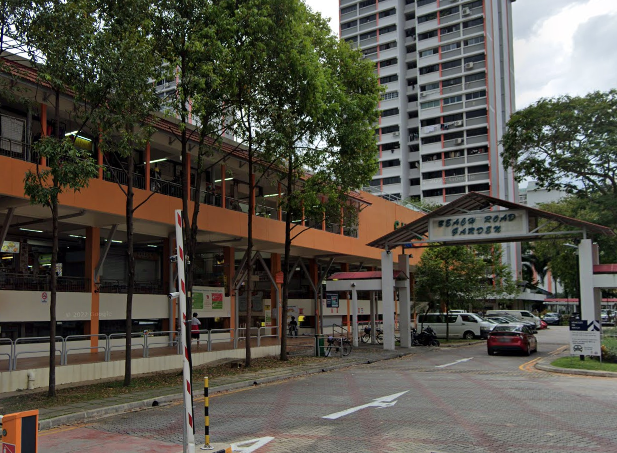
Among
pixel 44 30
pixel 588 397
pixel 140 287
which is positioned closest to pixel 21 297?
pixel 140 287

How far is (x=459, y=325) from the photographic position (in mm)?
34906

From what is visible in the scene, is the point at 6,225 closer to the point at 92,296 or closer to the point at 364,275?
the point at 92,296

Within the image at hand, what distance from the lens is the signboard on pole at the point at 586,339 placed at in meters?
19.1

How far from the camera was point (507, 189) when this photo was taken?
7975 centimetres

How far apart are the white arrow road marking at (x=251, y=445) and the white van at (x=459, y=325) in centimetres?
2674

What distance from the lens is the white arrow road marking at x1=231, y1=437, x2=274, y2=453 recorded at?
334 inches

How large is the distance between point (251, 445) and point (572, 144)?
24.8 metres

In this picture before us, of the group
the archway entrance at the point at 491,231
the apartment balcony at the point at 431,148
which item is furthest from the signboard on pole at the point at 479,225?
the apartment balcony at the point at 431,148

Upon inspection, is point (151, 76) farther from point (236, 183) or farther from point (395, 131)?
point (395, 131)

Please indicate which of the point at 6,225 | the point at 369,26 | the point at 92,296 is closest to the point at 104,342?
the point at 92,296

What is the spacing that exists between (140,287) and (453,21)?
69.5 meters

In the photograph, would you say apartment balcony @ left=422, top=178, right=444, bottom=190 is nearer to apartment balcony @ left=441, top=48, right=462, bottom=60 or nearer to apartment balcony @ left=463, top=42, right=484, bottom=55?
apartment balcony @ left=441, top=48, right=462, bottom=60

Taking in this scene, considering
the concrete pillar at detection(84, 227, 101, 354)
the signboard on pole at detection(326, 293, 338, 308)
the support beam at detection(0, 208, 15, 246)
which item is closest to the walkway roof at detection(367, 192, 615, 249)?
the signboard on pole at detection(326, 293, 338, 308)

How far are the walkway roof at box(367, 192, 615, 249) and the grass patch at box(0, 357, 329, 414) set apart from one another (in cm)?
917
